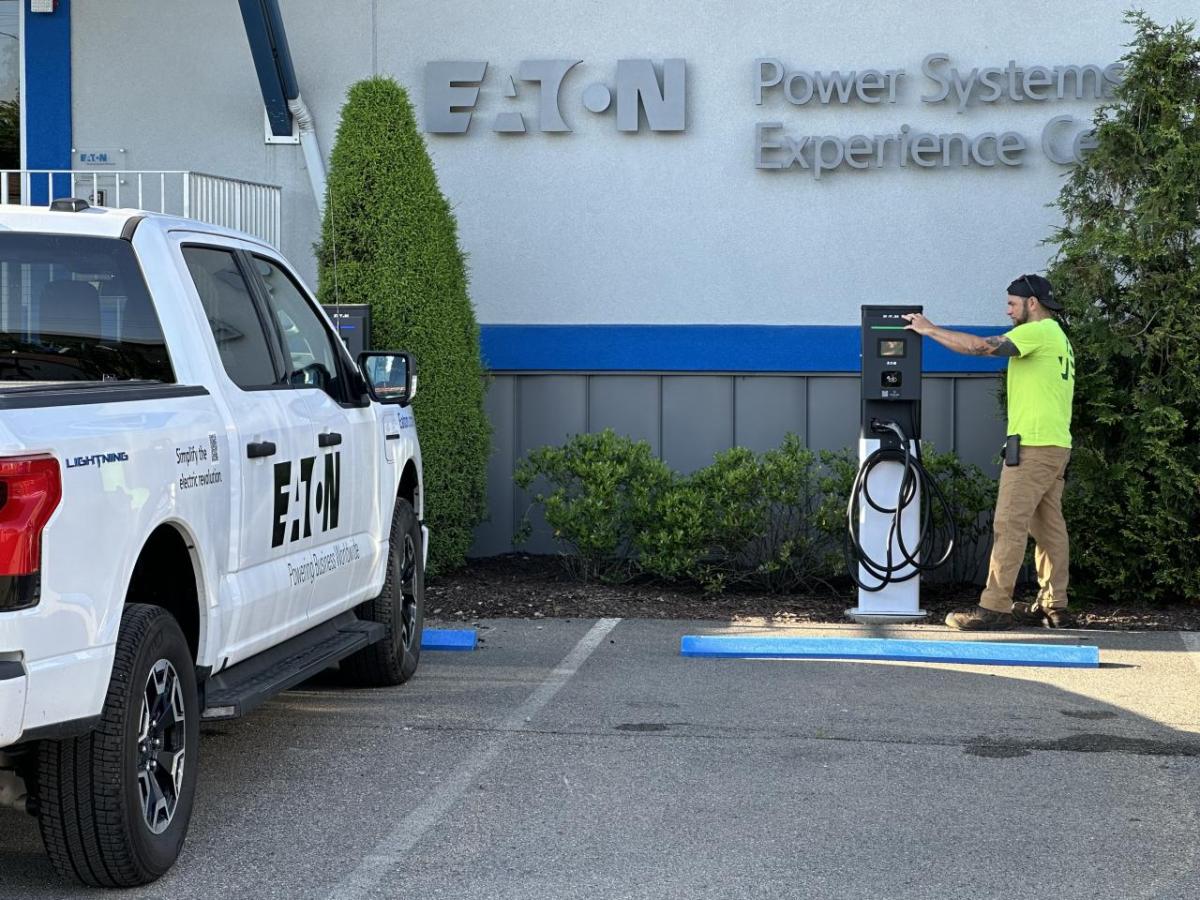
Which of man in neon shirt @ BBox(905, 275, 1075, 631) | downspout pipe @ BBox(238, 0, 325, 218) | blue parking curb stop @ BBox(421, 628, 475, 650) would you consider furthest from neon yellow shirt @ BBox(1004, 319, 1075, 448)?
downspout pipe @ BBox(238, 0, 325, 218)

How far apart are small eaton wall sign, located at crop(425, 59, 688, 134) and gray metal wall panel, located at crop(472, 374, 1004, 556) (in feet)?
6.12

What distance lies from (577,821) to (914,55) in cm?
768

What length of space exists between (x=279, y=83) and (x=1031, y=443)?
19.6 ft

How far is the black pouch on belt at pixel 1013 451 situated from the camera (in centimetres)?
913

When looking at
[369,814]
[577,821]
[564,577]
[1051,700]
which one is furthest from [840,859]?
[564,577]

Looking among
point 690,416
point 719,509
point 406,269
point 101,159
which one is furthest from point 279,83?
point 719,509

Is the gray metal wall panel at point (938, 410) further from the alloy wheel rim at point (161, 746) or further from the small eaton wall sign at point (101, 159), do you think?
the alloy wheel rim at point (161, 746)

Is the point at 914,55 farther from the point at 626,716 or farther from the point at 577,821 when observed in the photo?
the point at 577,821

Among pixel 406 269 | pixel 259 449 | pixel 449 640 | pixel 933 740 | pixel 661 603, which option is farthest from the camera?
pixel 406 269

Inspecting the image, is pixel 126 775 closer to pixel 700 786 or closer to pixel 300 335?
pixel 700 786

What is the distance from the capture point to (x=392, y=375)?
7508 mm

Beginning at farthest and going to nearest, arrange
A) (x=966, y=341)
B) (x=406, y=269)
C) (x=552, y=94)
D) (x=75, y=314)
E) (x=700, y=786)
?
(x=552, y=94), (x=406, y=269), (x=966, y=341), (x=700, y=786), (x=75, y=314)

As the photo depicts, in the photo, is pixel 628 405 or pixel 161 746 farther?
pixel 628 405

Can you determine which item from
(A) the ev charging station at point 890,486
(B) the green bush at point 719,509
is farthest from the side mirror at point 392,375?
(A) the ev charging station at point 890,486
